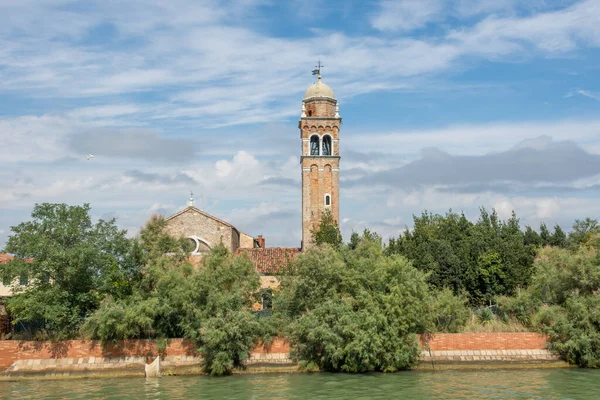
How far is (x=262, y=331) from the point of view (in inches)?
1218

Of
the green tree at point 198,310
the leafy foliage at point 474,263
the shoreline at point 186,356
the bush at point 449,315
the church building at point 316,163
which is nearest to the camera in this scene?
the green tree at point 198,310

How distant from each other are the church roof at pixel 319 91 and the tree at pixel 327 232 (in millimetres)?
10152

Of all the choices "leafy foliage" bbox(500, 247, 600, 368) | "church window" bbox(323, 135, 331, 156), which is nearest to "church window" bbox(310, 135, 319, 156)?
"church window" bbox(323, 135, 331, 156)

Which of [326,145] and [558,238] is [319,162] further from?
[558,238]

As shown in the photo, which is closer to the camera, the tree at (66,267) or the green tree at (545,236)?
the tree at (66,267)

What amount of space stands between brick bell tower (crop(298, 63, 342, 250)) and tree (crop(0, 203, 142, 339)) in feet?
65.6

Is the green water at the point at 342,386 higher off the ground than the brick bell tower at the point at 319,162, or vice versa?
the brick bell tower at the point at 319,162

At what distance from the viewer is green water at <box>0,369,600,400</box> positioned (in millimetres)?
23969

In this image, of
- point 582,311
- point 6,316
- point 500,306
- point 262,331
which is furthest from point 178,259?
point 582,311

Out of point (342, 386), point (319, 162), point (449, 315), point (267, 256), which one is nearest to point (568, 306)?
point (449, 315)

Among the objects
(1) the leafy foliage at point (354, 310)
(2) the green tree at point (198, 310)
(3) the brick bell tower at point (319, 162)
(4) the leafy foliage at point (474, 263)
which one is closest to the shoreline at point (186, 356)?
(2) the green tree at point (198, 310)

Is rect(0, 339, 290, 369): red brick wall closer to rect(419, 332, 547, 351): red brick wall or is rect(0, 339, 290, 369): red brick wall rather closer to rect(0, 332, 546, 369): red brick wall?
rect(0, 332, 546, 369): red brick wall

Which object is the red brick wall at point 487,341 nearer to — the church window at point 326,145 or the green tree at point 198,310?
the green tree at point 198,310

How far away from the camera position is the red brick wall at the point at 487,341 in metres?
30.9
